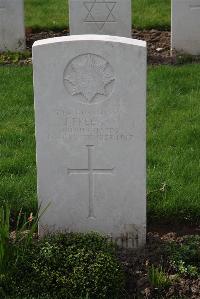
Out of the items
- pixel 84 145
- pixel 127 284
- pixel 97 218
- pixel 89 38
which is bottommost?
pixel 127 284

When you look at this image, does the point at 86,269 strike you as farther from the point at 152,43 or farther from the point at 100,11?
the point at 152,43

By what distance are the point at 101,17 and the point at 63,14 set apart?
1.83m

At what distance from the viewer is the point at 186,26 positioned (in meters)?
9.81

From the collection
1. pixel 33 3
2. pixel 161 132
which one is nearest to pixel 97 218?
pixel 161 132

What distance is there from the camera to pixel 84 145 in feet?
16.8

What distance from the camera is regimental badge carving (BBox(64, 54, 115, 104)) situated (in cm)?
497

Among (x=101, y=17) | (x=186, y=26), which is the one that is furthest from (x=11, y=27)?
(x=186, y=26)

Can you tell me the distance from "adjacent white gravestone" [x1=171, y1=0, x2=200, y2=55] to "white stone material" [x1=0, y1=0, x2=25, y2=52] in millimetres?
1887

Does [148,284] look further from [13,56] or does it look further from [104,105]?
[13,56]

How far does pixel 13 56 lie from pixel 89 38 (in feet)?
15.9

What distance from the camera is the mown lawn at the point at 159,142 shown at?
5742 millimetres

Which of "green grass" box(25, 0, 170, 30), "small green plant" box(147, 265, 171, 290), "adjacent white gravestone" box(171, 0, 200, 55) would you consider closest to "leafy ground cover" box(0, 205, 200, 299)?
"small green plant" box(147, 265, 171, 290)

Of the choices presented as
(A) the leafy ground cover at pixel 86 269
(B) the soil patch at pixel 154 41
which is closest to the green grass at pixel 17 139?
(A) the leafy ground cover at pixel 86 269

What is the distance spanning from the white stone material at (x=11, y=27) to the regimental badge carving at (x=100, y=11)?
2.74ft
